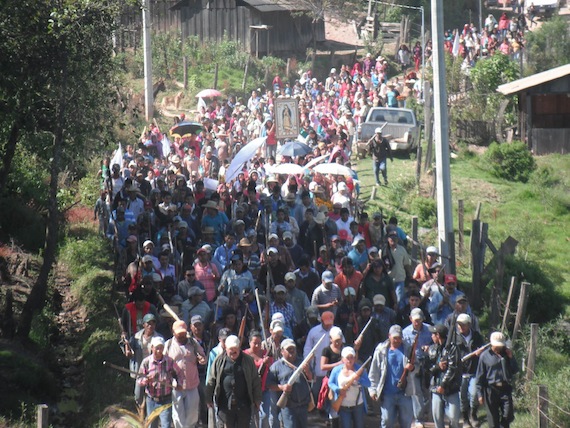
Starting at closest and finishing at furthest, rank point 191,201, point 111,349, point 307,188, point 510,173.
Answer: point 111,349
point 191,201
point 307,188
point 510,173

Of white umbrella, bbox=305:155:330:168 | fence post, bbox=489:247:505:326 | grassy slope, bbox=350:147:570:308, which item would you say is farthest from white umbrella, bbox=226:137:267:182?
fence post, bbox=489:247:505:326

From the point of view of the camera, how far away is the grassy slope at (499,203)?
24.7 meters

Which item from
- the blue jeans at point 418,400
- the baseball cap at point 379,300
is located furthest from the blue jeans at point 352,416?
the baseball cap at point 379,300

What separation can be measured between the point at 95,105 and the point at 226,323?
5172 millimetres

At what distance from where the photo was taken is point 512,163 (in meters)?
30.4

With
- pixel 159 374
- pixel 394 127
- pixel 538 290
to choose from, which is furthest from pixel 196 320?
pixel 394 127

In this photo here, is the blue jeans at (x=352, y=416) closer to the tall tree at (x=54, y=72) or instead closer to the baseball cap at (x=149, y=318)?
the baseball cap at (x=149, y=318)

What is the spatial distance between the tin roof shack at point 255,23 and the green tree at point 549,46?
10856 millimetres

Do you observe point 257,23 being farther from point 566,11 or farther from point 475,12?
point 566,11

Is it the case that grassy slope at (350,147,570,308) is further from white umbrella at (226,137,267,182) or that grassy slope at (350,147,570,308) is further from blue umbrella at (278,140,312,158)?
white umbrella at (226,137,267,182)

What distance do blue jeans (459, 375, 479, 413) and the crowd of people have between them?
0.02m

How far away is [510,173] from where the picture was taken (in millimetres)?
30438

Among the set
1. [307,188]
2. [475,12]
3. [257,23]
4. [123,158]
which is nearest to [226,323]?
[307,188]

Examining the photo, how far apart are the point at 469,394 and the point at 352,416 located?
60.6 inches
